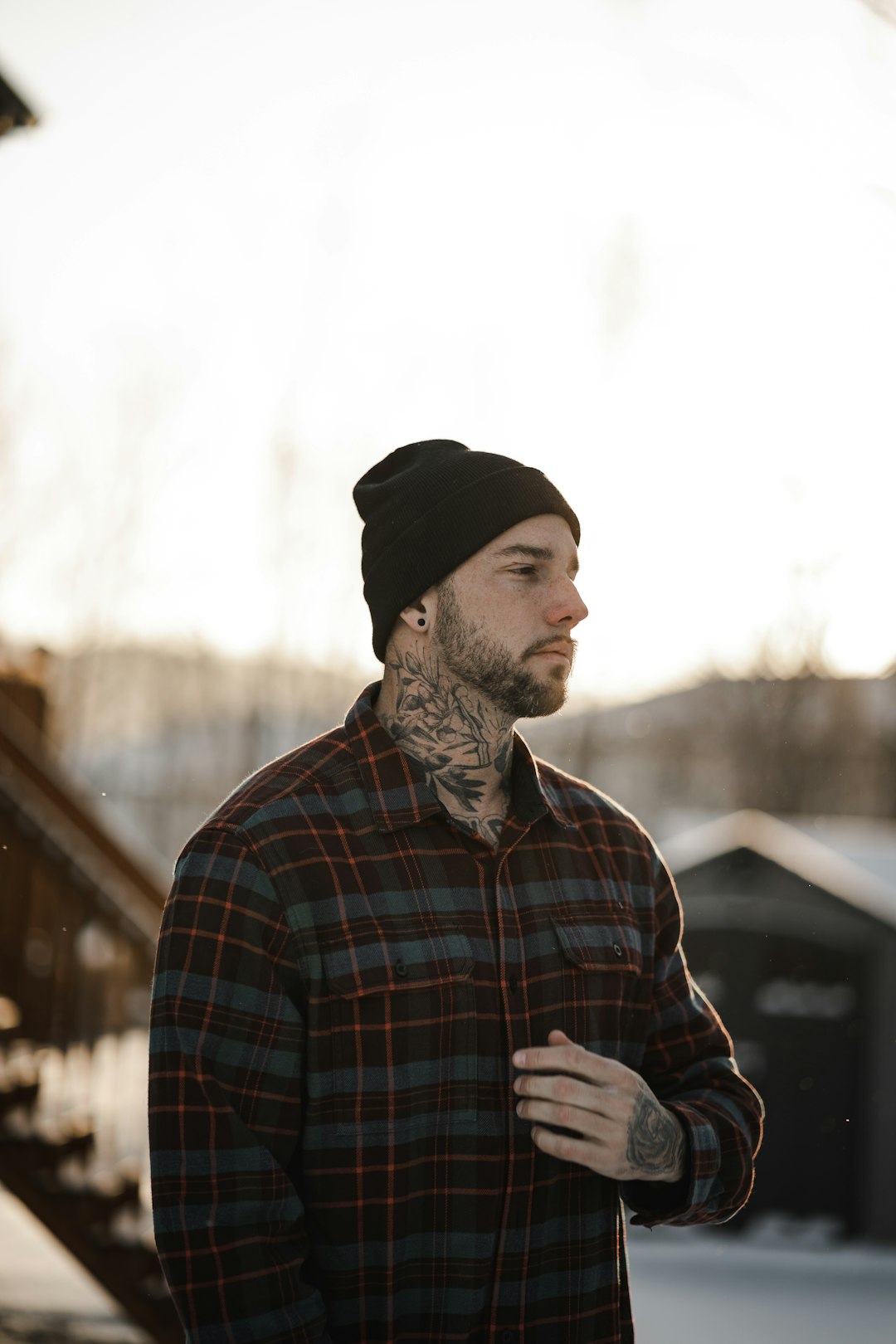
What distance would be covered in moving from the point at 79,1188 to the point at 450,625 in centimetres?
329

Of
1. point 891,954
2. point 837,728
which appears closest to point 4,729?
point 891,954

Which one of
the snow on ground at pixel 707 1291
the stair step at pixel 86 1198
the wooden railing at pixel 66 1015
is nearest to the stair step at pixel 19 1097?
the wooden railing at pixel 66 1015

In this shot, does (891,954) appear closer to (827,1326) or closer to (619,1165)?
(827,1326)

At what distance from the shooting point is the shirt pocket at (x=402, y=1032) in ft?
4.80

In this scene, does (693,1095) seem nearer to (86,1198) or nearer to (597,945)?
(597,945)

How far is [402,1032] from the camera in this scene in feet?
4.91

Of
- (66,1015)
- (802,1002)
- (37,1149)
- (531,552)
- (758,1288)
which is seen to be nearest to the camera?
(531,552)

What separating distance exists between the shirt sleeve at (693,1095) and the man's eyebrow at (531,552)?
534 millimetres

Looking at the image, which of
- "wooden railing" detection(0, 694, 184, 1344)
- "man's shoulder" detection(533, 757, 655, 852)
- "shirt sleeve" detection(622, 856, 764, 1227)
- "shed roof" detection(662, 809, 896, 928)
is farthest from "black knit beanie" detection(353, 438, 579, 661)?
"shed roof" detection(662, 809, 896, 928)

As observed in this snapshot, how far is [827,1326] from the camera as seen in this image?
5.31m

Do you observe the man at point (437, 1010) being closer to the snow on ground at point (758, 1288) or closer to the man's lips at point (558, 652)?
the man's lips at point (558, 652)

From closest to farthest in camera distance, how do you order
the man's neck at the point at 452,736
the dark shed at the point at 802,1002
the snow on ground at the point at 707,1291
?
the man's neck at the point at 452,736 < the snow on ground at the point at 707,1291 < the dark shed at the point at 802,1002

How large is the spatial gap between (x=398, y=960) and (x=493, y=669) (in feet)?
1.39

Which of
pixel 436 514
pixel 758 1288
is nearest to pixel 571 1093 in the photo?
pixel 436 514
